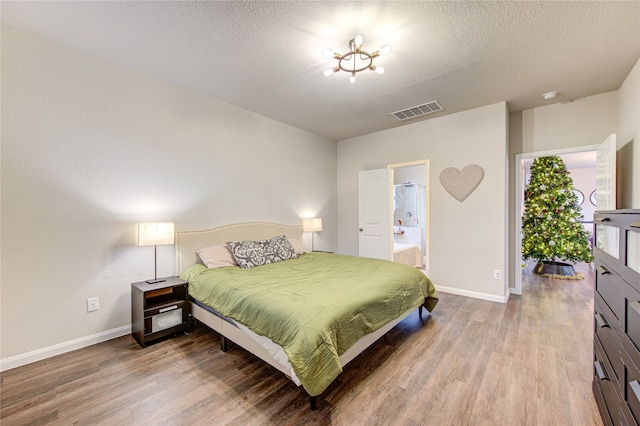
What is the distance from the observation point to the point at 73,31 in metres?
2.16

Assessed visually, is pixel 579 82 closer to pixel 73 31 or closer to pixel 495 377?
pixel 495 377

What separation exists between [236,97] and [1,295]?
9.48 feet

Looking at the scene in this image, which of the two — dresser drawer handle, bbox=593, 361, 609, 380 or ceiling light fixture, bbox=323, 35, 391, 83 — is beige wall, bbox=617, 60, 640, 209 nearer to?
dresser drawer handle, bbox=593, 361, 609, 380

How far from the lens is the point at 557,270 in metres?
5.03

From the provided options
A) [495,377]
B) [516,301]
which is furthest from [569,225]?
[495,377]

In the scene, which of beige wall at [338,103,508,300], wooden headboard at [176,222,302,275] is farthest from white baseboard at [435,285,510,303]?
wooden headboard at [176,222,302,275]

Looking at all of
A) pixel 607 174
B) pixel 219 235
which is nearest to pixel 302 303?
pixel 219 235

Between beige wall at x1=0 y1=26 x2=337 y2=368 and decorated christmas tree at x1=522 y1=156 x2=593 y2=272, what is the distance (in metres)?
5.83

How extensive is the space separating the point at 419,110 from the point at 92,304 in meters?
4.49

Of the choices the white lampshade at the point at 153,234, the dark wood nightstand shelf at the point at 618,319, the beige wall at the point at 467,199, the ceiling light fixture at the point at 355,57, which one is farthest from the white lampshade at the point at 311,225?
the dark wood nightstand shelf at the point at 618,319

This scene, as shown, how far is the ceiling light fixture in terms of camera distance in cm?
217

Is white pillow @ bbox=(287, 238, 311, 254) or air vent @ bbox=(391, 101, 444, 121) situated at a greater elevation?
air vent @ bbox=(391, 101, 444, 121)

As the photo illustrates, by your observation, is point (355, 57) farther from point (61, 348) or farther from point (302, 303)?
point (61, 348)

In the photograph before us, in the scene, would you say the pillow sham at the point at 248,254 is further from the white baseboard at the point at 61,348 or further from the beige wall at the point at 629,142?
the beige wall at the point at 629,142
